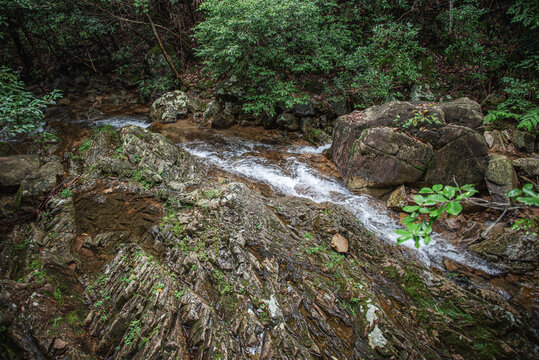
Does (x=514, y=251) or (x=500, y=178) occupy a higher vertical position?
(x=500, y=178)

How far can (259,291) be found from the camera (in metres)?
2.90

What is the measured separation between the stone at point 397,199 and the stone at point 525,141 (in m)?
4.13

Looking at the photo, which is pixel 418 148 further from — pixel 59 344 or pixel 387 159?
pixel 59 344

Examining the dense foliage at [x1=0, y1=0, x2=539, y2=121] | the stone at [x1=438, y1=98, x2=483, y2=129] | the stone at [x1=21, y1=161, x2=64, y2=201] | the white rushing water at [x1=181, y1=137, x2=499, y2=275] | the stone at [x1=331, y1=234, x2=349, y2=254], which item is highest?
the dense foliage at [x1=0, y1=0, x2=539, y2=121]

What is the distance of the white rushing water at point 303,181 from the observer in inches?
180

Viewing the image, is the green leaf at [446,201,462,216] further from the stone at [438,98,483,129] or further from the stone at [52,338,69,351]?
the stone at [438,98,483,129]

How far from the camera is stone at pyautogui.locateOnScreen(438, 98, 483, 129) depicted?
18.6 ft

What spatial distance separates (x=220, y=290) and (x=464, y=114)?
698 cm

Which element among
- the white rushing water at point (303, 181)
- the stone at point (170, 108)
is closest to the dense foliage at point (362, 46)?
the white rushing water at point (303, 181)

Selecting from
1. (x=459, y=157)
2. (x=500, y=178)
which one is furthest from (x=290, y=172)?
(x=500, y=178)

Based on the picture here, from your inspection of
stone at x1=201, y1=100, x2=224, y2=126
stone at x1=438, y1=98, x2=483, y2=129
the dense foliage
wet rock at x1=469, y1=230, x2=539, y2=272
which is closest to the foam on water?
stone at x1=201, y1=100, x2=224, y2=126

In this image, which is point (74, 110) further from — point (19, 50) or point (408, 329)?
point (408, 329)

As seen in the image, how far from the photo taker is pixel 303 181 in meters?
6.84

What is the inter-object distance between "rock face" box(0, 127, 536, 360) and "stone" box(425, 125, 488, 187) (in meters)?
2.59
